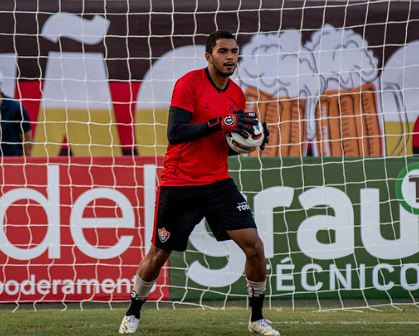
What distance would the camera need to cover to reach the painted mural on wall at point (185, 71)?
11.8 meters

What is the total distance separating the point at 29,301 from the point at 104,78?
10.3ft

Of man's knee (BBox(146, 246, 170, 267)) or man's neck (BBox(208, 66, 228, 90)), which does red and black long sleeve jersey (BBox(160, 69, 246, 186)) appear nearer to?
man's neck (BBox(208, 66, 228, 90))

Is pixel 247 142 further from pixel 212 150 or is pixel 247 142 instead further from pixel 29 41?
pixel 29 41

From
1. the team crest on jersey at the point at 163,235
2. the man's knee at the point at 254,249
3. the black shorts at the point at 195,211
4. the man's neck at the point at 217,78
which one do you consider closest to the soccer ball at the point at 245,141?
the black shorts at the point at 195,211

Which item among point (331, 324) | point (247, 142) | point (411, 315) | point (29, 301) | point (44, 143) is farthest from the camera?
point (44, 143)

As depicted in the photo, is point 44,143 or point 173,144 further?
point 44,143

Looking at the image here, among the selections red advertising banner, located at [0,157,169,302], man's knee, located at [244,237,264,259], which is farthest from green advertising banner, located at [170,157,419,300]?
man's knee, located at [244,237,264,259]

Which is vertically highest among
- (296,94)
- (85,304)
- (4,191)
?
(296,94)

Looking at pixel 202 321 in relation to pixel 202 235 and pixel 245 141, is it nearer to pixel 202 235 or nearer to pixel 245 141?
pixel 202 235

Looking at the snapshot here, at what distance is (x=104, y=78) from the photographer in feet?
39.8

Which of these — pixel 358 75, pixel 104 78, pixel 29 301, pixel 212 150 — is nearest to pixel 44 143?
pixel 104 78

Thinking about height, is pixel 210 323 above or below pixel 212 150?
below

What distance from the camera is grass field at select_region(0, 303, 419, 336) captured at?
25.2 feet

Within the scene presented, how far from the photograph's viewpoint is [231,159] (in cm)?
1038
